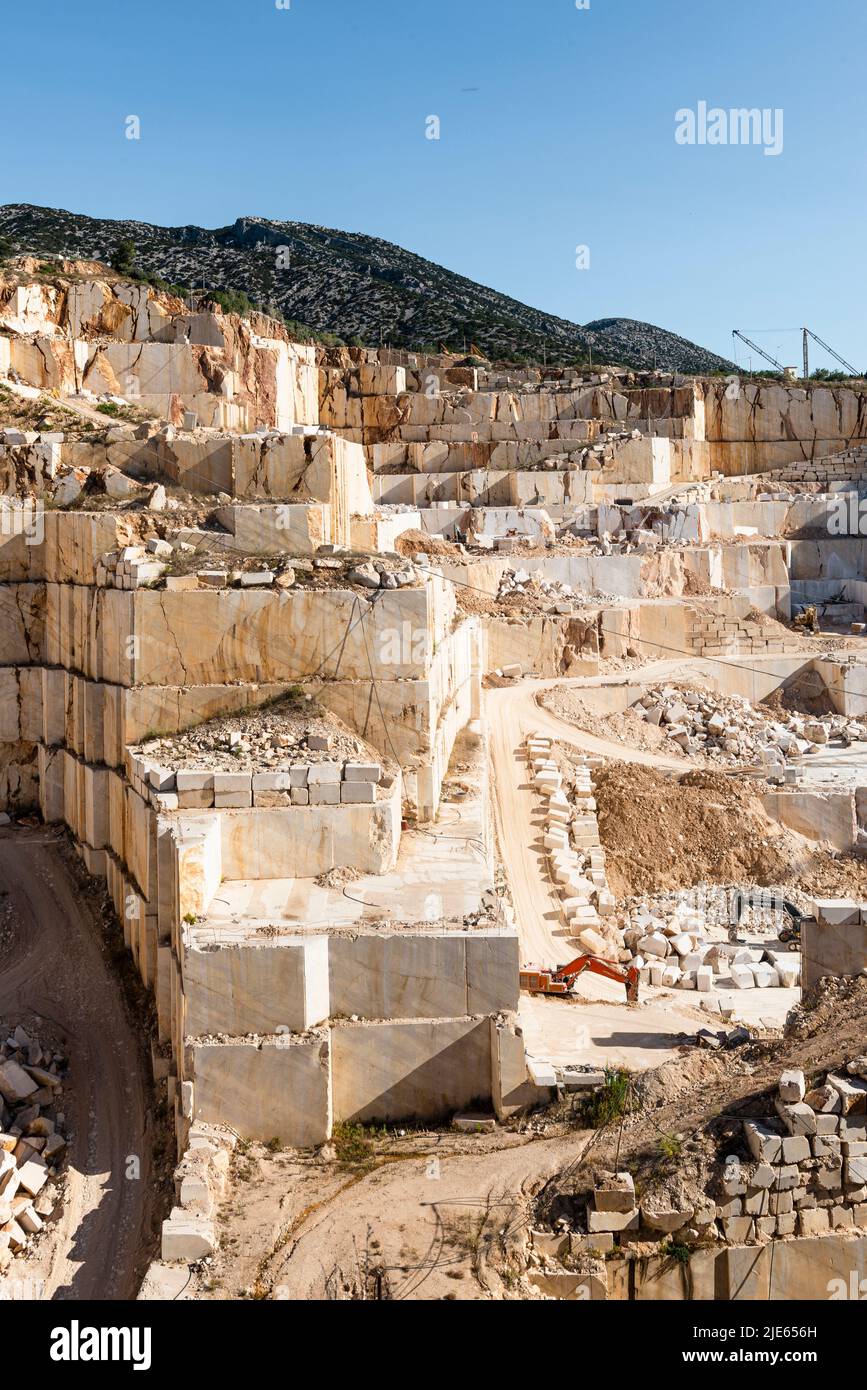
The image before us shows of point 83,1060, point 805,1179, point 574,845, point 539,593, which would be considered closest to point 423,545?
point 539,593

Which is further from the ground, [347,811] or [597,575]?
[597,575]

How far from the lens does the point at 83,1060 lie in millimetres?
11766

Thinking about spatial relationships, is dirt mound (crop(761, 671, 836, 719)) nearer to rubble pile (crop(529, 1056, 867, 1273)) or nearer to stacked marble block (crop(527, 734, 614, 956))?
stacked marble block (crop(527, 734, 614, 956))

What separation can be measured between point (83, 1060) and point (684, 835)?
34.9 feet

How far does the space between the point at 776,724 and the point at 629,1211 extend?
1771 cm

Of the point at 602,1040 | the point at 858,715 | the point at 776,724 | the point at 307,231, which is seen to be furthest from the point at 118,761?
the point at 307,231

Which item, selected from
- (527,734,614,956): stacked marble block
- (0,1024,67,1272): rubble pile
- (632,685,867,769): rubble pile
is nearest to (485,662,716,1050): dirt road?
(527,734,614,956): stacked marble block

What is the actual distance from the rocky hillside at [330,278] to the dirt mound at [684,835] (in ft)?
136

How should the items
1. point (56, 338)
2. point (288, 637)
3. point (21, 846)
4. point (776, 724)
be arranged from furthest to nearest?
point (56, 338)
point (776, 724)
point (21, 846)
point (288, 637)

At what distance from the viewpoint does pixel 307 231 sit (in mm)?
81438

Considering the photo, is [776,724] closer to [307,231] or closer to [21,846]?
[21,846]

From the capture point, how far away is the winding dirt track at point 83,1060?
920 centimetres

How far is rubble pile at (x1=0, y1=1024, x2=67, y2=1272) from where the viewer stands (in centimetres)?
952

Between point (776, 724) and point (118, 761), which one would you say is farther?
point (776, 724)
